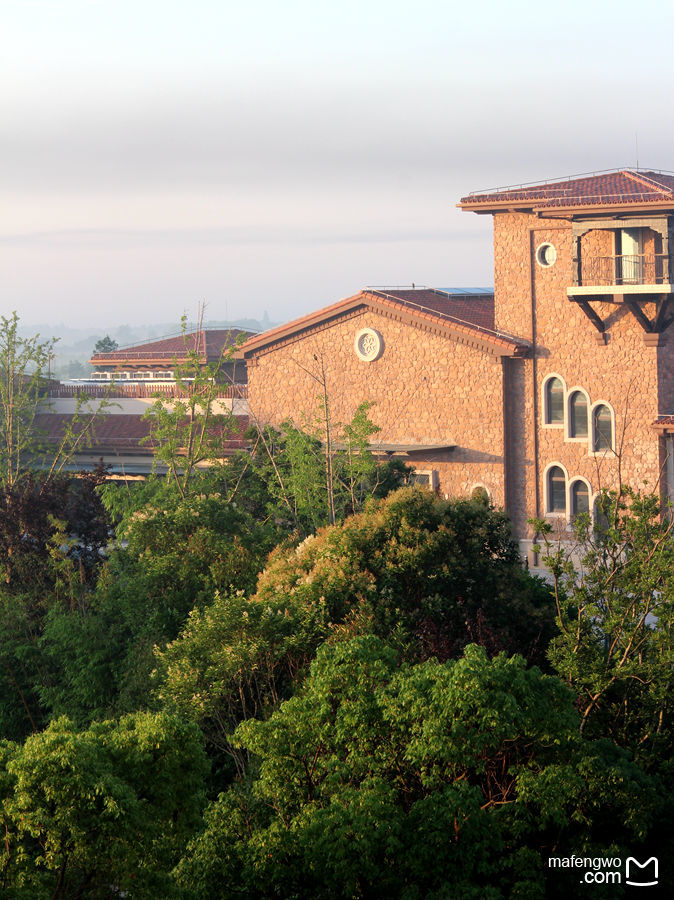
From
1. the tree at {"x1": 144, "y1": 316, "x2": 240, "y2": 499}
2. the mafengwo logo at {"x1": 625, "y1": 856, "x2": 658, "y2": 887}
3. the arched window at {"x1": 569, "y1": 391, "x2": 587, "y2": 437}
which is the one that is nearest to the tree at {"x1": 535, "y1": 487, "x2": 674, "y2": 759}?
the mafengwo logo at {"x1": 625, "y1": 856, "x2": 658, "y2": 887}

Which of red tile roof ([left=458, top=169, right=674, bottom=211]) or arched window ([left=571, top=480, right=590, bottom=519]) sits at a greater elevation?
red tile roof ([left=458, top=169, right=674, bottom=211])

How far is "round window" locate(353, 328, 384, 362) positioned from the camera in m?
37.3

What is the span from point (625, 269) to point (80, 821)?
27.9 m

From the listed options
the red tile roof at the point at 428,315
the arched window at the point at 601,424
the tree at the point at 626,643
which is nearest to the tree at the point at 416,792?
the tree at the point at 626,643

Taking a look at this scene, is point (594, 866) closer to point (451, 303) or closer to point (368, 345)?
point (368, 345)

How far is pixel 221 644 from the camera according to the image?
15.8m

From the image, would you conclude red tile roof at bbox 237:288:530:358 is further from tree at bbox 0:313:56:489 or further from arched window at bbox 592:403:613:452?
tree at bbox 0:313:56:489

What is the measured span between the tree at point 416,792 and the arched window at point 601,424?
73.3 ft

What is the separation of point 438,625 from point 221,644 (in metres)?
3.65

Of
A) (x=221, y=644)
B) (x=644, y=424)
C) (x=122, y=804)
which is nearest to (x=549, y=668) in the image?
(x=221, y=644)

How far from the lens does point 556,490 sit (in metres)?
35.3

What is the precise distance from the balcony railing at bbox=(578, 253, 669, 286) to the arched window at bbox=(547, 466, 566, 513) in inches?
243

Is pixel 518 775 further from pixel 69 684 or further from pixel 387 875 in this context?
pixel 69 684

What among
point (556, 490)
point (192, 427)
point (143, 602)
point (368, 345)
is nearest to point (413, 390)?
point (368, 345)
